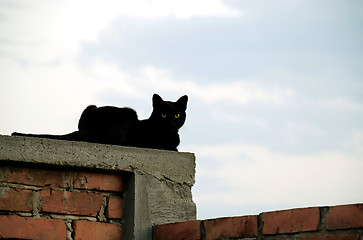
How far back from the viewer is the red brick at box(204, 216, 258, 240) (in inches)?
87.5

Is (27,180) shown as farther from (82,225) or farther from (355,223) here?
(355,223)

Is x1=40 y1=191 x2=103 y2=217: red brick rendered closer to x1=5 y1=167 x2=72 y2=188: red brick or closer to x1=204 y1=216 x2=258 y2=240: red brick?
x1=5 y1=167 x2=72 y2=188: red brick

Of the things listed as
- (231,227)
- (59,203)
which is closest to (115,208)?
(59,203)

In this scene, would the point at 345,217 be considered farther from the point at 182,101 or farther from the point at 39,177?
the point at 182,101

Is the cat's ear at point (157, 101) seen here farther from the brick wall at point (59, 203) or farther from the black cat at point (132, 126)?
the brick wall at point (59, 203)

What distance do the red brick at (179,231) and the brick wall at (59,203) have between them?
0.17 meters


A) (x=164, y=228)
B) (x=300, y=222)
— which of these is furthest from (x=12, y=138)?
(x=300, y=222)

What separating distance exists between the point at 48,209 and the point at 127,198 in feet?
1.12

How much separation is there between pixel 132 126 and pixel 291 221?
217 centimetres

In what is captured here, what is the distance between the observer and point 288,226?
2.10 meters

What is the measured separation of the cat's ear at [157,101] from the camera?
5.13 meters

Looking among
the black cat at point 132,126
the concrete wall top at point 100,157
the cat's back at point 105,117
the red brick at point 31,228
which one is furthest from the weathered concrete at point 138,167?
the cat's back at point 105,117

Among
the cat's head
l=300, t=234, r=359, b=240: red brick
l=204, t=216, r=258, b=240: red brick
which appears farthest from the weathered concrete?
the cat's head

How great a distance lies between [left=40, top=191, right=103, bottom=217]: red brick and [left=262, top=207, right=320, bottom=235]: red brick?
75cm
